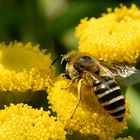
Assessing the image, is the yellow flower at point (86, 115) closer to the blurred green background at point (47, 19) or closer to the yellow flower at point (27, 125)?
the yellow flower at point (27, 125)

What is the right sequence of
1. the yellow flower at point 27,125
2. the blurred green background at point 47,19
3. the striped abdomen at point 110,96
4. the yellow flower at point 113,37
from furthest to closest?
1. the blurred green background at point 47,19
2. the yellow flower at point 113,37
3. the striped abdomen at point 110,96
4. the yellow flower at point 27,125

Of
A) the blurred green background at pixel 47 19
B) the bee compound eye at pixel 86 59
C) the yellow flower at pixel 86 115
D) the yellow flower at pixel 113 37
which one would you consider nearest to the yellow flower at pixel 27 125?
the yellow flower at pixel 86 115

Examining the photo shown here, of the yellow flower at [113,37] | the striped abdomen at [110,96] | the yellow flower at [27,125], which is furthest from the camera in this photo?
the yellow flower at [113,37]

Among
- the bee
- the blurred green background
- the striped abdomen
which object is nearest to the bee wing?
the bee

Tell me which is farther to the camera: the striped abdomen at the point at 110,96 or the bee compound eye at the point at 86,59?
the bee compound eye at the point at 86,59

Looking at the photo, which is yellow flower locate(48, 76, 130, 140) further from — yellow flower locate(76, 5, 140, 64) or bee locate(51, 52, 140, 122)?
yellow flower locate(76, 5, 140, 64)

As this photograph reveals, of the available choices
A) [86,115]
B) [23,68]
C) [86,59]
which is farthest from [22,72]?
[86,115]

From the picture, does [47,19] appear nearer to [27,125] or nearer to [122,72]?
[122,72]

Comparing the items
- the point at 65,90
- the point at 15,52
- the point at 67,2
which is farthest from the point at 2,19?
the point at 65,90
